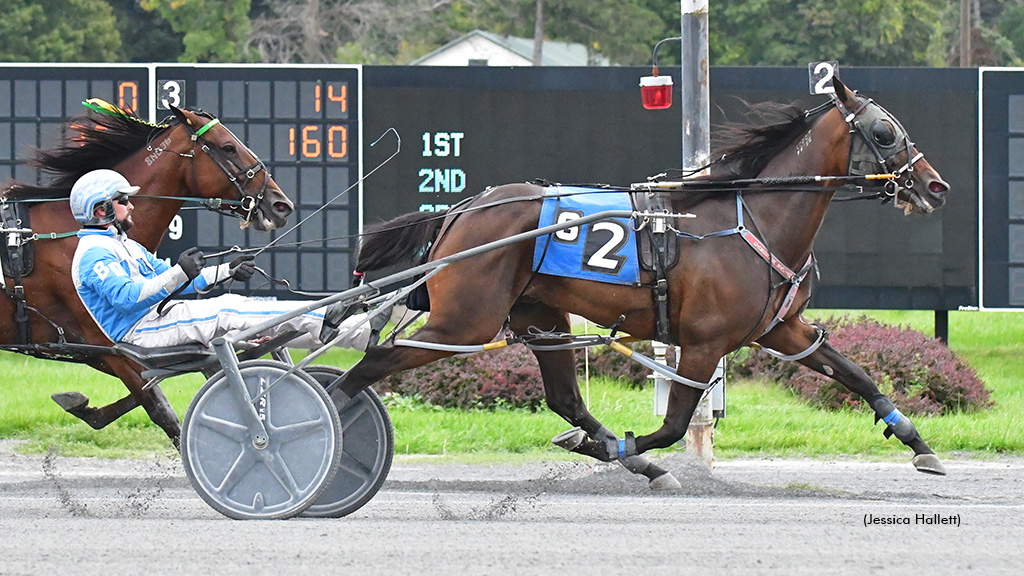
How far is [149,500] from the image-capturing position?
7.71 metres

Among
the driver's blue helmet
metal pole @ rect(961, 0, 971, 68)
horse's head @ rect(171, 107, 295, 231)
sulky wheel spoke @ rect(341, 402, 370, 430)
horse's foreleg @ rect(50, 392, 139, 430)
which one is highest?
metal pole @ rect(961, 0, 971, 68)

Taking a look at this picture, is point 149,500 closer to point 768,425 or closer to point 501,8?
point 768,425

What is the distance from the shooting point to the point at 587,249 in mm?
7203

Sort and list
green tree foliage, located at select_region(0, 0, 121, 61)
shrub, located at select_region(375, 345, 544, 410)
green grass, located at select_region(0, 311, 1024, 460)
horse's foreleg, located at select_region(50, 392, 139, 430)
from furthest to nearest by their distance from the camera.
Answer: green tree foliage, located at select_region(0, 0, 121, 61) < shrub, located at select_region(375, 345, 544, 410) < green grass, located at select_region(0, 311, 1024, 460) < horse's foreleg, located at select_region(50, 392, 139, 430)

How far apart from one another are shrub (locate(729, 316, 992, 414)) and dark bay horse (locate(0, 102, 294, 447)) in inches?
194

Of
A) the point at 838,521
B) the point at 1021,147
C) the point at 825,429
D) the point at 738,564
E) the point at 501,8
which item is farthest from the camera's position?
the point at 501,8

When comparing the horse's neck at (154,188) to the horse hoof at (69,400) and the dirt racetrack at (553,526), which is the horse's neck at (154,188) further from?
the dirt racetrack at (553,526)

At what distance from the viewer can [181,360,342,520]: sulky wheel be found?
649 cm

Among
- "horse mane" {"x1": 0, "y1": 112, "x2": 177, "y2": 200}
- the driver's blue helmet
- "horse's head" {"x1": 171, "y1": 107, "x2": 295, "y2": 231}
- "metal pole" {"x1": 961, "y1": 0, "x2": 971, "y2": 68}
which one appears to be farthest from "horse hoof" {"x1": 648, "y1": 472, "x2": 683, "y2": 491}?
"metal pole" {"x1": 961, "y1": 0, "x2": 971, "y2": 68}

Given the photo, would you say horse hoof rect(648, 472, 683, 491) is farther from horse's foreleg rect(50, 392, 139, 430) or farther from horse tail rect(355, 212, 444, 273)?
horse's foreleg rect(50, 392, 139, 430)

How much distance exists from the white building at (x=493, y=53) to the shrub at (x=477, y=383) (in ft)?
86.7

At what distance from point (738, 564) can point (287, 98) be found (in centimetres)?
819

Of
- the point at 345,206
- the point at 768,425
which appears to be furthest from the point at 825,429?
the point at 345,206

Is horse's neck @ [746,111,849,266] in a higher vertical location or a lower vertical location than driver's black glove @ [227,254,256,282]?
higher
